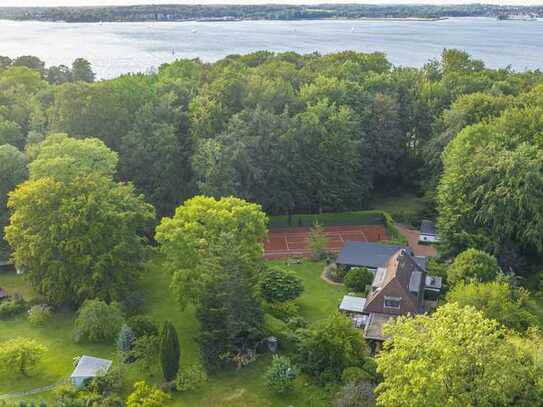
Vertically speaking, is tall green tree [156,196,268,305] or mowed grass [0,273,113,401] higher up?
tall green tree [156,196,268,305]

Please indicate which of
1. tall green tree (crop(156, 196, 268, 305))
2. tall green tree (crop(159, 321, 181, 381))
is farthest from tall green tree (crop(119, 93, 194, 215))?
tall green tree (crop(159, 321, 181, 381))

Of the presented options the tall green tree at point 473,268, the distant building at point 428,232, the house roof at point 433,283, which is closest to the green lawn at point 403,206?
the distant building at point 428,232

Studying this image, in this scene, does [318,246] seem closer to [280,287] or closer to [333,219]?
[333,219]

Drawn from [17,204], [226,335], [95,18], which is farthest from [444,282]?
[95,18]

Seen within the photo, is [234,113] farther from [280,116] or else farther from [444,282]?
[444,282]

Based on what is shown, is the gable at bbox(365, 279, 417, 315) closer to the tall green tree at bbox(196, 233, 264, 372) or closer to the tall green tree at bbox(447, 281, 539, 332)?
the tall green tree at bbox(447, 281, 539, 332)

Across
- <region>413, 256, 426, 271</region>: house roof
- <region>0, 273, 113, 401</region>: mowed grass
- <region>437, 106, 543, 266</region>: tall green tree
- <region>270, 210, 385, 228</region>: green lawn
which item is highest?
<region>437, 106, 543, 266</region>: tall green tree

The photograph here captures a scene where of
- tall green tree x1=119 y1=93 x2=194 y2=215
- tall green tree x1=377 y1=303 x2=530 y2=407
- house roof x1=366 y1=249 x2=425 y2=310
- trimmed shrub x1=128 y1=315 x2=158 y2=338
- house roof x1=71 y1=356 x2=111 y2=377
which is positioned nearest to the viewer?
tall green tree x1=377 y1=303 x2=530 y2=407
